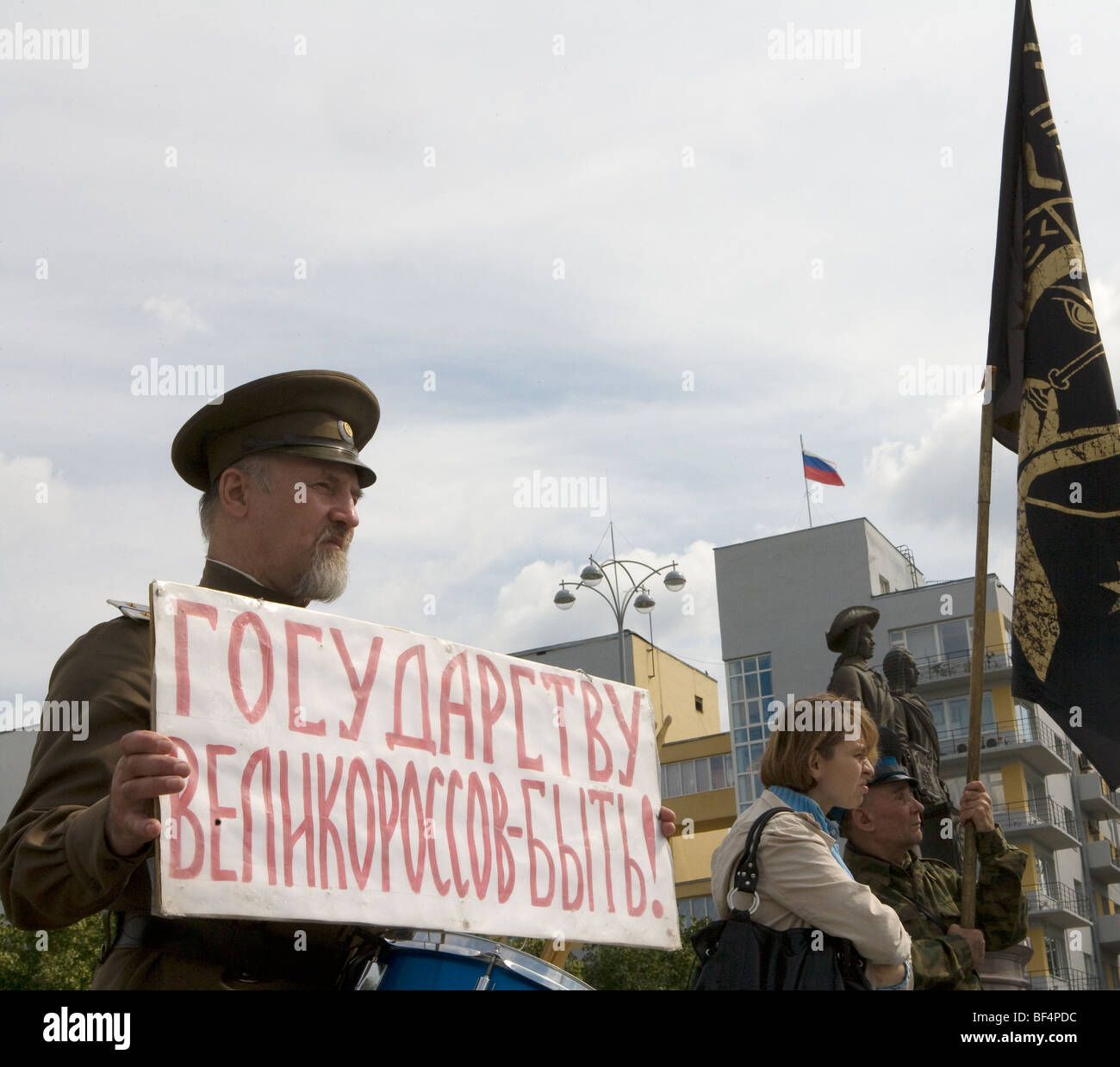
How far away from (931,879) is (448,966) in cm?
297

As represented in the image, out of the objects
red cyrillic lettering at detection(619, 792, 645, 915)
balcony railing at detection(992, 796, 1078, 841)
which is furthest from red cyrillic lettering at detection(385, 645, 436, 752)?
balcony railing at detection(992, 796, 1078, 841)

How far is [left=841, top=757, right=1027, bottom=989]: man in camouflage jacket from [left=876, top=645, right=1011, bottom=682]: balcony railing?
163 feet

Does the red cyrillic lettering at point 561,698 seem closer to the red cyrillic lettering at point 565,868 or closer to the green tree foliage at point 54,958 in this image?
the red cyrillic lettering at point 565,868

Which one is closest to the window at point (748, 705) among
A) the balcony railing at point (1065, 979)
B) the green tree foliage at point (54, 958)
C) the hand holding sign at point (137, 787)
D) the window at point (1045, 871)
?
the window at point (1045, 871)

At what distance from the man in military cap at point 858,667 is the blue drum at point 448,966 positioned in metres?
4.36

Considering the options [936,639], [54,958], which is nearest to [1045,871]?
[936,639]

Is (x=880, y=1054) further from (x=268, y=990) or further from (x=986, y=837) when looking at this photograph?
(x=986, y=837)

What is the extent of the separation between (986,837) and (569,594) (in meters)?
24.4

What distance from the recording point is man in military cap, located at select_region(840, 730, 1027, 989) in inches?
200

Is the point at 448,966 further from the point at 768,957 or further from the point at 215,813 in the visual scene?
the point at 768,957

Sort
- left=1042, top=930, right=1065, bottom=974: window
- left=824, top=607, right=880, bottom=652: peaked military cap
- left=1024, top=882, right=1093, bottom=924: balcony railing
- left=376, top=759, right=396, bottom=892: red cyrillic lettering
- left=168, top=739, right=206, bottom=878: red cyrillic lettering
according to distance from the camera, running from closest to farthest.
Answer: left=168, top=739, right=206, bottom=878: red cyrillic lettering, left=376, top=759, right=396, bottom=892: red cyrillic lettering, left=824, top=607, right=880, bottom=652: peaked military cap, left=1024, top=882, right=1093, bottom=924: balcony railing, left=1042, top=930, right=1065, bottom=974: window

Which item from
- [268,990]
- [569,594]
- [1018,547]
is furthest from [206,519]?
[569,594]

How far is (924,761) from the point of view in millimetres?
7621

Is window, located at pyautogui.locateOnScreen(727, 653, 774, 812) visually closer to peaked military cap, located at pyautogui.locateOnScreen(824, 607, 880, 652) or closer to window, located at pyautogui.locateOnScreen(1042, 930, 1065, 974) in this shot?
window, located at pyautogui.locateOnScreen(1042, 930, 1065, 974)
